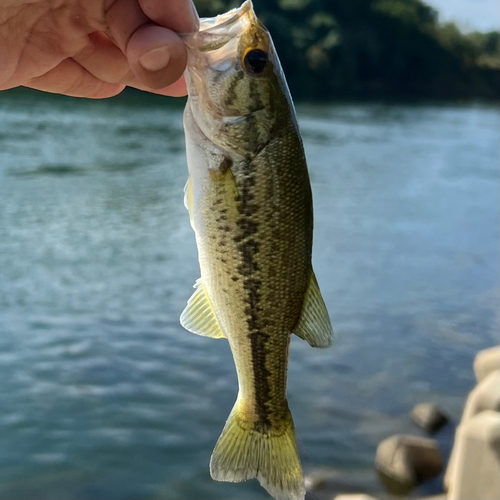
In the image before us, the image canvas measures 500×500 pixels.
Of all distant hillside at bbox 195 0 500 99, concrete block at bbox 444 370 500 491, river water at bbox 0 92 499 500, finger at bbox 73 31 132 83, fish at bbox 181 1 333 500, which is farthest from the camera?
distant hillside at bbox 195 0 500 99

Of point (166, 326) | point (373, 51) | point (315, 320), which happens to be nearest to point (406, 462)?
point (166, 326)

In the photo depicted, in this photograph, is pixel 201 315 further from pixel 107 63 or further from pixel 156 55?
pixel 107 63

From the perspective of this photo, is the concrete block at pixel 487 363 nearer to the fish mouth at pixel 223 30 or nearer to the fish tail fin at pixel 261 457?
the fish tail fin at pixel 261 457

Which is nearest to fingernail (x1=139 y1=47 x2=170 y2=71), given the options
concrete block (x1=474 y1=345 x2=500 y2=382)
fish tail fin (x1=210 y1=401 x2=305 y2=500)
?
fish tail fin (x1=210 y1=401 x2=305 y2=500)

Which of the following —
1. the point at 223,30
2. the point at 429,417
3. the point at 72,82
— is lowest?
the point at 429,417

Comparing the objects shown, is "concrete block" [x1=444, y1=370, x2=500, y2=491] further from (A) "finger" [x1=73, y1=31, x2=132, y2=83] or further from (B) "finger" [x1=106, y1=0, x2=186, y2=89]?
(B) "finger" [x1=106, y1=0, x2=186, y2=89]

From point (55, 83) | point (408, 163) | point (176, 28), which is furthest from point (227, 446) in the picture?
point (408, 163)
